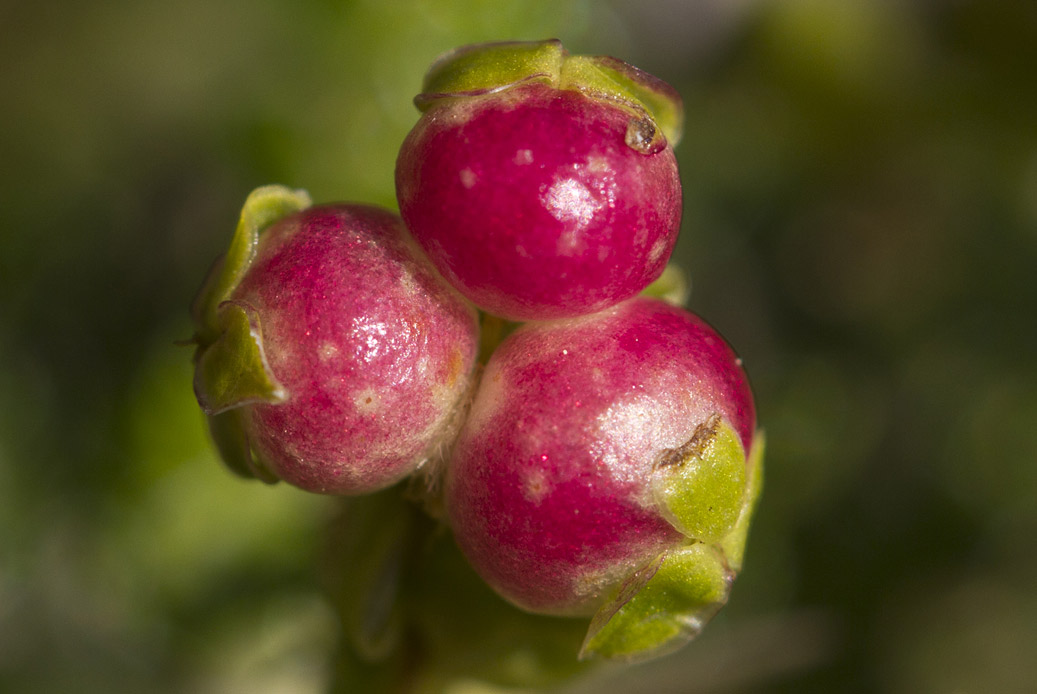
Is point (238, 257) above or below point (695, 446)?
above

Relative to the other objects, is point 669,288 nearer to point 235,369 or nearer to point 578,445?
point 578,445

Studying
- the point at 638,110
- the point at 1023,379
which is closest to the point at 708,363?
the point at 638,110

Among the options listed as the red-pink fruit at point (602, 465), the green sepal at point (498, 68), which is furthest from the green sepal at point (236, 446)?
the green sepal at point (498, 68)

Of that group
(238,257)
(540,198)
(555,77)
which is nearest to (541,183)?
(540,198)

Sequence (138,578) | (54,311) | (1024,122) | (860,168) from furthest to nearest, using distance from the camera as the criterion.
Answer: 1. (860,168)
2. (1024,122)
3. (54,311)
4. (138,578)

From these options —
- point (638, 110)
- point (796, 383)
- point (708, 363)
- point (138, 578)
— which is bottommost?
point (138, 578)

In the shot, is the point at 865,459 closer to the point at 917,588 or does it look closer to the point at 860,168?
the point at 917,588
